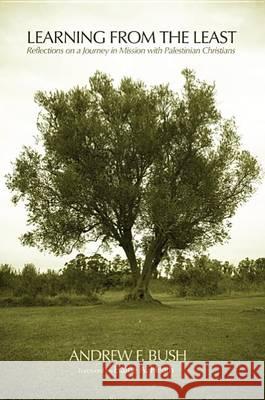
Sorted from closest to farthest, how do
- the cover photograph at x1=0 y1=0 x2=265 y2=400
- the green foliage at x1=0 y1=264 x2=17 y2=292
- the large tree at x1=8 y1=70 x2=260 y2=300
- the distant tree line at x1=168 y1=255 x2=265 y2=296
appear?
the cover photograph at x1=0 y1=0 x2=265 y2=400 < the large tree at x1=8 y1=70 x2=260 y2=300 < the green foliage at x1=0 y1=264 x2=17 y2=292 < the distant tree line at x1=168 y1=255 x2=265 y2=296

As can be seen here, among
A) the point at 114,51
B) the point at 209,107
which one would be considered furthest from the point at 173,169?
the point at 114,51

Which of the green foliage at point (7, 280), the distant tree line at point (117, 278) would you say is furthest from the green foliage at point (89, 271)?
the green foliage at point (7, 280)

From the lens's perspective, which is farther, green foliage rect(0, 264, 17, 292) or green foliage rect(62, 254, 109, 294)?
green foliage rect(0, 264, 17, 292)

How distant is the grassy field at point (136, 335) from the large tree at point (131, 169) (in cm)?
851

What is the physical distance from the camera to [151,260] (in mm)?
27188

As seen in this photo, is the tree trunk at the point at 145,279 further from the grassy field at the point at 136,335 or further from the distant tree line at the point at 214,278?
the grassy field at the point at 136,335

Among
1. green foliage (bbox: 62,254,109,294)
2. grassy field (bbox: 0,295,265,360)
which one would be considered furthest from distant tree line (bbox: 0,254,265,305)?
grassy field (bbox: 0,295,265,360)

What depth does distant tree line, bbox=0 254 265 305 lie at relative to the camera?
2773 centimetres

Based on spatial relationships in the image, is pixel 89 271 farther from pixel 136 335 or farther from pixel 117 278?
pixel 136 335

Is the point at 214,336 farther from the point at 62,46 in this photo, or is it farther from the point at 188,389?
the point at 62,46

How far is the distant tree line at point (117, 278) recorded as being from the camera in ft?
91.0

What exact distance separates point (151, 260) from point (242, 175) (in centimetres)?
723

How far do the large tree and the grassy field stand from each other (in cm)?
851

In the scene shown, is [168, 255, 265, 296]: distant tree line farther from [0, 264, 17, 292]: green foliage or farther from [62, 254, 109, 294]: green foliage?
[0, 264, 17, 292]: green foliage
